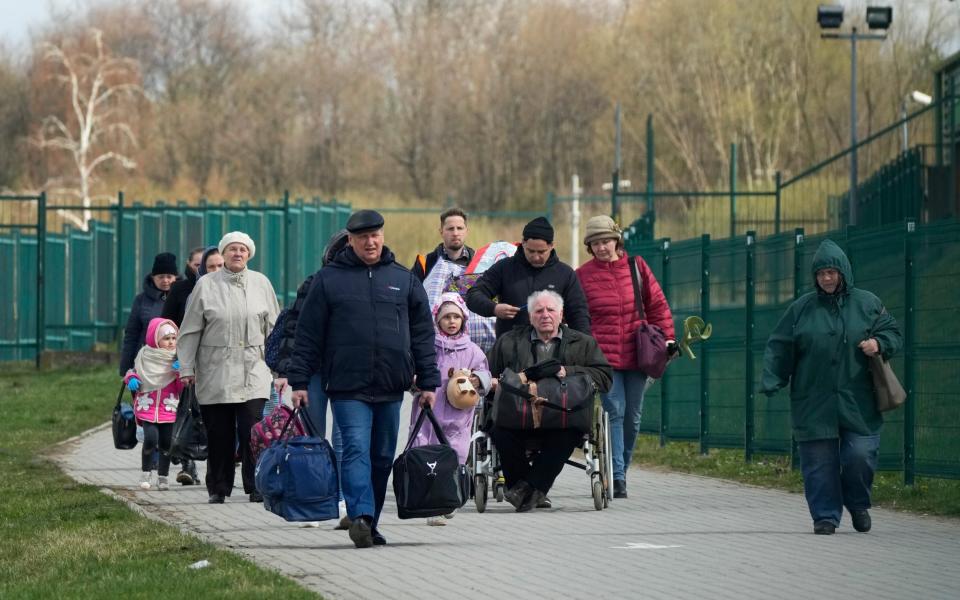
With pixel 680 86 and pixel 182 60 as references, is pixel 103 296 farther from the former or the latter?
pixel 182 60

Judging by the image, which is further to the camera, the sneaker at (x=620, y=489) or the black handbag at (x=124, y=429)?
the black handbag at (x=124, y=429)

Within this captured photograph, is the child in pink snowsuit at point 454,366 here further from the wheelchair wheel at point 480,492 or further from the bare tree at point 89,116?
the bare tree at point 89,116

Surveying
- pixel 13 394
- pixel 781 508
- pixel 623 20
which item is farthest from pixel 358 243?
pixel 623 20

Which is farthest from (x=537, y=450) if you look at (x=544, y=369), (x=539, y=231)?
(x=539, y=231)

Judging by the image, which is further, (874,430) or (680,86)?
(680,86)

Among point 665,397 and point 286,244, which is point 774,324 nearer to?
point 665,397

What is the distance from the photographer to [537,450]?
12547mm

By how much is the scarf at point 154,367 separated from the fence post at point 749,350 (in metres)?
4.91

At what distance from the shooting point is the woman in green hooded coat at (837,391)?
36.4 feet

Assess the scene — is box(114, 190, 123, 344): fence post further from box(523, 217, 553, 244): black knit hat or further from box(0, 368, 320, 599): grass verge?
box(523, 217, 553, 244): black knit hat

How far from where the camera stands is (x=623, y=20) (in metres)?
78.0

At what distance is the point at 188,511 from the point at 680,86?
180 feet

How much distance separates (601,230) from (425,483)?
324 cm

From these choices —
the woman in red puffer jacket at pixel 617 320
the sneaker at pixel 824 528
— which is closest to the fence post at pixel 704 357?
the woman in red puffer jacket at pixel 617 320
